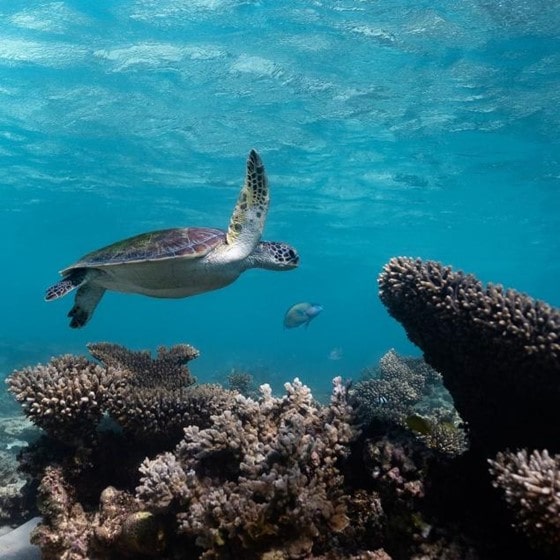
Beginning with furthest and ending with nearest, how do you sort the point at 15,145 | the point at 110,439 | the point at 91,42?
1. the point at 15,145
2. the point at 91,42
3. the point at 110,439

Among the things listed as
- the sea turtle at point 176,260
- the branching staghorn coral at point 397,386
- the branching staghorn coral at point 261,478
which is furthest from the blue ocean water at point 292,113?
the branching staghorn coral at point 261,478

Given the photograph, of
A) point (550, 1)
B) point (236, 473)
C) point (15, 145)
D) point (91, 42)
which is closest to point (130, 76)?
point (91, 42)

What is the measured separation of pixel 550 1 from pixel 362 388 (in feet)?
41.1

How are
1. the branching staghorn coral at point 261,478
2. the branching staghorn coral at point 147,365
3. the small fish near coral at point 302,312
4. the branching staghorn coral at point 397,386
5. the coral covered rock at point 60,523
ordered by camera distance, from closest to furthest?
the branching staghorn coral at point 261,478 → the coral covered rock at point 60,523 → the branching staghorn coral at point 147,365 → the branching staghorn coral at point 397,386 → the small fish near coral at point 302,312

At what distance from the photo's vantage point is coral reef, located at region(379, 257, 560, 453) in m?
3.44

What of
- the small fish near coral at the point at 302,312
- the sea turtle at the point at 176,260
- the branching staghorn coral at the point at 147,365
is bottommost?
the branching staghorn coral at the point at 147,365

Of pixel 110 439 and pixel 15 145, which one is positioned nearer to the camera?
pixel 110 439

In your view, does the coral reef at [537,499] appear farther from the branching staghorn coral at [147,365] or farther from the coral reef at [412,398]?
the branching staghorn coral at [147,365]

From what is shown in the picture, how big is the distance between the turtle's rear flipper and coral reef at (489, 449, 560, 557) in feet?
17.6

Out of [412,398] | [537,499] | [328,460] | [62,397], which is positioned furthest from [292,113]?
[537,499]

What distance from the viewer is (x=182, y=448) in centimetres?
405

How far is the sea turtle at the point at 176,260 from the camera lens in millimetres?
5614

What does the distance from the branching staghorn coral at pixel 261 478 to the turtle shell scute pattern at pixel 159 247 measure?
218cm

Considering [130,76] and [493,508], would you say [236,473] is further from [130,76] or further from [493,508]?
[130,76]
